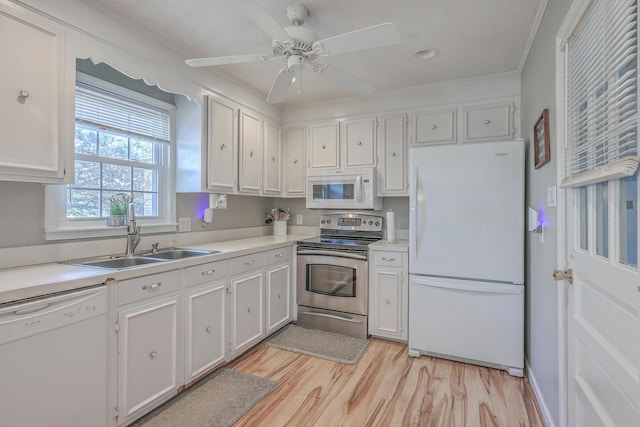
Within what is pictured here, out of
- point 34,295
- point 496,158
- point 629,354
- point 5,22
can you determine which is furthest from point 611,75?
point 5,22

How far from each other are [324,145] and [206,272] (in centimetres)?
201

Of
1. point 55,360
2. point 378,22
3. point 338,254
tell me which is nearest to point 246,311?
point 338,254

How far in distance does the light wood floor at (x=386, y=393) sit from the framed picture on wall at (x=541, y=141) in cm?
153

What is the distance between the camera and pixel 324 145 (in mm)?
3605

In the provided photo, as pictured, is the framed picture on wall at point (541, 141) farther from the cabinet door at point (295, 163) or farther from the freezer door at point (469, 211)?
the cabinet door at point (295, 163)

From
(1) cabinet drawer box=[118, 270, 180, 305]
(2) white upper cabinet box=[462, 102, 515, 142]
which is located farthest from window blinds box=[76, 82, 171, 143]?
(2) white upper cabinet box=[462, 102, 515, 142]

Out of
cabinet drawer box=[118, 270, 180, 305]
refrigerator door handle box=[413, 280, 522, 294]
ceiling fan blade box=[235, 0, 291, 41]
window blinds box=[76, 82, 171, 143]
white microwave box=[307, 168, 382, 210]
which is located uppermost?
ceiling fan blade box=[235, 0, 291, 41]

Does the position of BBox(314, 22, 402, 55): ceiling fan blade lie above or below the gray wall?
above

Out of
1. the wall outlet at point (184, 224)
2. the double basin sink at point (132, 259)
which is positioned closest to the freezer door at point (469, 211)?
the double basin sink at point (132, 259)

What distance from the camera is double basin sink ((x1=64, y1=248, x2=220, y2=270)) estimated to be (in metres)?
1.95

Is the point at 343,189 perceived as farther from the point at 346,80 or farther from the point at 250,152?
the point at 346,80

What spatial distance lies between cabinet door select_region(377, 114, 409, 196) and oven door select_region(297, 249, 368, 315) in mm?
826

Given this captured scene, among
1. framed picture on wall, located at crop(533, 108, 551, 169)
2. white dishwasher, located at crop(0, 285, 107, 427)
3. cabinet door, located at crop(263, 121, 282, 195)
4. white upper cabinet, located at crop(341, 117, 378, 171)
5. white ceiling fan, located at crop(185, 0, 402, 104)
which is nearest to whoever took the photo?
white dishwasher, located at crop(0, 285, 107, 427)

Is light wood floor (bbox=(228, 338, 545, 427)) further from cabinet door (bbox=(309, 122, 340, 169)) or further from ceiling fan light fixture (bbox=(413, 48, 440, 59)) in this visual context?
ceiling fan light fixture (bbox=(413, 48, 440, 59))
